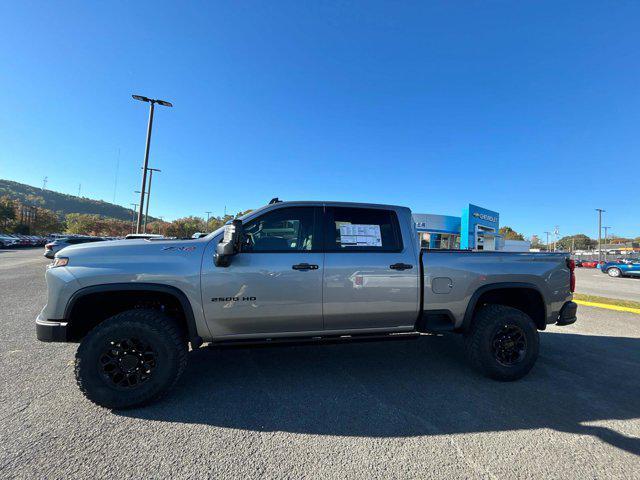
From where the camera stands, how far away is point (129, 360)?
9.66ft

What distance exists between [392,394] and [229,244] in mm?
2177

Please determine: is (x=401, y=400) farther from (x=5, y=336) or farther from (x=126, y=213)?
(x=126, y=213)

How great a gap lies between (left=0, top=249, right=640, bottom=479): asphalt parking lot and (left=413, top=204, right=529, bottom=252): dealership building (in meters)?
25.4

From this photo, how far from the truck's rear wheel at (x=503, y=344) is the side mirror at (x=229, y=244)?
9.06 feet

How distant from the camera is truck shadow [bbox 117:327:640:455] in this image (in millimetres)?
2736

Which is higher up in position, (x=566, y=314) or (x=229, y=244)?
(x=229, y=244)

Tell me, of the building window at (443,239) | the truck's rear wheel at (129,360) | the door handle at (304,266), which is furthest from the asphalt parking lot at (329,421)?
the building window at (443,239)

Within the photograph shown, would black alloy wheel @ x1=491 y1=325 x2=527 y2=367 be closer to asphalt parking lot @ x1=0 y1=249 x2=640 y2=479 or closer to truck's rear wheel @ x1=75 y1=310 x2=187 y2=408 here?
asphalt parking lot @ x1=0 y1=249 x2=640 y2=479

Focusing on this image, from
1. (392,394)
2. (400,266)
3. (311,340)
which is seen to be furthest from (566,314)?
(311,340)

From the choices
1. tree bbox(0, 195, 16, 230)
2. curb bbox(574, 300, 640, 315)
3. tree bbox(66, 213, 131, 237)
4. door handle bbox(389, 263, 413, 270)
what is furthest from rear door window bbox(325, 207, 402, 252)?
tree bbox(66, 213, 131, 237)

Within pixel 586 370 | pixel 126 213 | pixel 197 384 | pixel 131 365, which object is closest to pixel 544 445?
pixel 586 370

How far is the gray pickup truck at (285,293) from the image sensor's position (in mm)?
2949

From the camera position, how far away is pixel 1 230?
2185 inches

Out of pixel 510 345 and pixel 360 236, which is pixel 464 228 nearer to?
pixel 510 345
